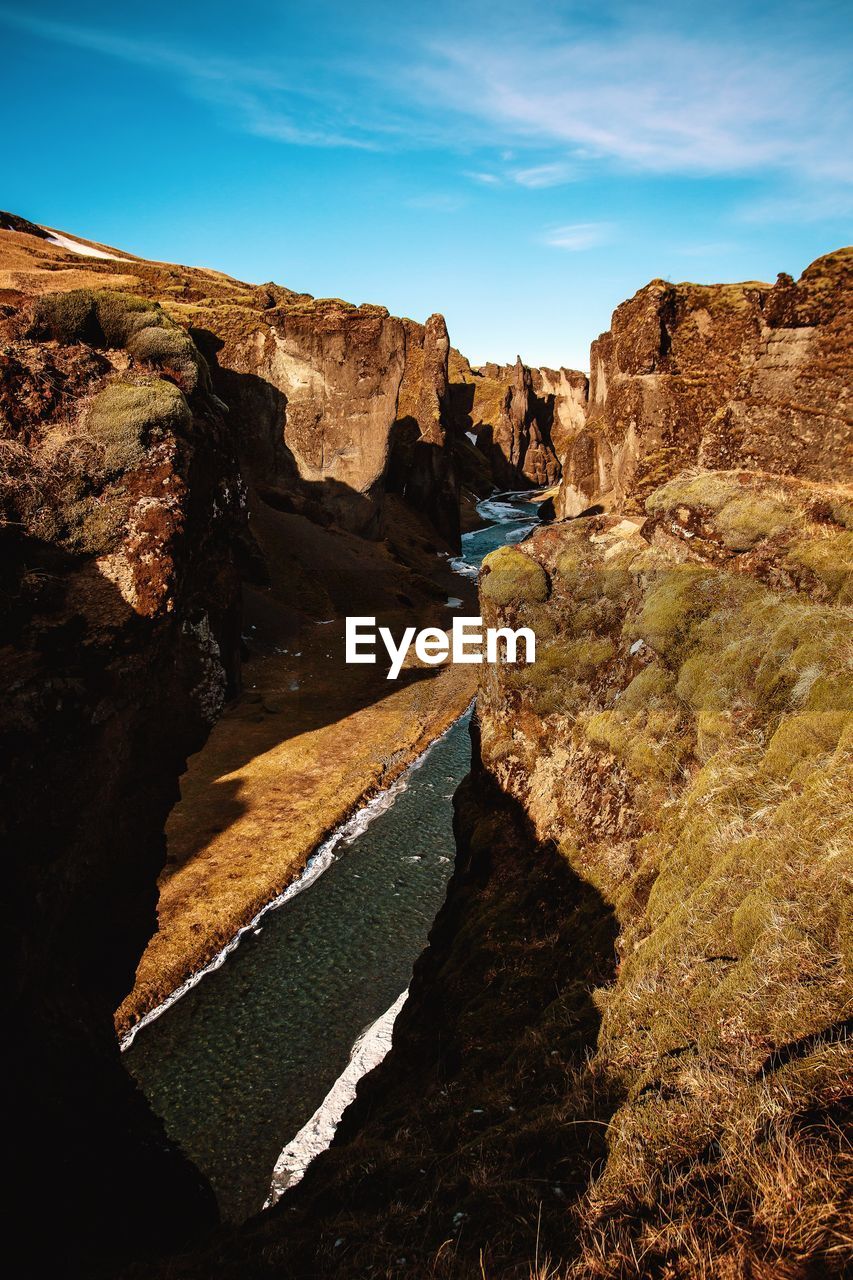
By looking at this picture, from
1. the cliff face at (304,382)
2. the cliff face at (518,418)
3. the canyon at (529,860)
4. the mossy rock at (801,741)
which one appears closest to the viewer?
the canyon at (529,860)

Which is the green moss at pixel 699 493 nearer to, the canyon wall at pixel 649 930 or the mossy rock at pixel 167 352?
the canyon wall at pixel 649 930

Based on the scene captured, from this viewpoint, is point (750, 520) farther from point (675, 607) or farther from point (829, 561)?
point (675, 607)

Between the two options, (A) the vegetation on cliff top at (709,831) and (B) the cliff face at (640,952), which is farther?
(B) the cliff face at (640,952)

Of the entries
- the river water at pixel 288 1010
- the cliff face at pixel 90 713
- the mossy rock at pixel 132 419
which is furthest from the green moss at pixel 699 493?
the river water at pixel 288 1010

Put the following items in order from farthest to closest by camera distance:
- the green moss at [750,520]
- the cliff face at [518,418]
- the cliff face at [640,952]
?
the cliff face at [518,418]
the green moss at [750,520]
the cliff face at [640,952]

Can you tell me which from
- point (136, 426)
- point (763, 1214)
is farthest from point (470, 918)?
point (136, 426)

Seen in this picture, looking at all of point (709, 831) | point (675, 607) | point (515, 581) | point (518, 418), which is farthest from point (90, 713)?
point (518, 418)

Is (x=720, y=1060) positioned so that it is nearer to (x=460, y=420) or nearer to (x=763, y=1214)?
(x=763, y=1214)

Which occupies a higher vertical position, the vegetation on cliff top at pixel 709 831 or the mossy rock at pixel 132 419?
the mossy rock at pixel 132 419
